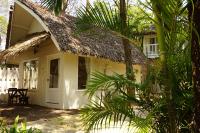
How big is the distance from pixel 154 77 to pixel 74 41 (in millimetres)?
9274

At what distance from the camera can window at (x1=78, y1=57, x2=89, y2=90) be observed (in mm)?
14195

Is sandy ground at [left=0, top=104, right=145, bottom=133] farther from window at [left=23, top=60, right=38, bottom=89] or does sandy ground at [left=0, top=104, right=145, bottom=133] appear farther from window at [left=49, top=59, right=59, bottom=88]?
window at [left=23, top=60, right=38, bottom=89]

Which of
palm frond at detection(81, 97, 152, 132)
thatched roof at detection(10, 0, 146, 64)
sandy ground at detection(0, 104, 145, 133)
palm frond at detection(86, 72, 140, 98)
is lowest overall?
sandy ground at detection(0, 104, 145, 133)

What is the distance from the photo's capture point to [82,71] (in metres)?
14.4

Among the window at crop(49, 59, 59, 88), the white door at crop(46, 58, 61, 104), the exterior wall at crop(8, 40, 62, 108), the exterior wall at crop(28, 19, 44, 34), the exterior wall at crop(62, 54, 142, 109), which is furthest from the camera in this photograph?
the exterior wall at crop(28, 19, 44, 34)

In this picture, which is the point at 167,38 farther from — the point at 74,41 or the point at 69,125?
the point at 74,41

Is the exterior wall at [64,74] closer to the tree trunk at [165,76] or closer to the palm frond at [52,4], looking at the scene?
the palm frond at [52,4]

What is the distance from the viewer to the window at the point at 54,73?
14.2 metres

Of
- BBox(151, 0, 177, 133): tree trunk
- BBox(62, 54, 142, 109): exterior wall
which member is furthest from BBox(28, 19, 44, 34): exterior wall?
BBox(151, 0, 177, 133): tree trunk

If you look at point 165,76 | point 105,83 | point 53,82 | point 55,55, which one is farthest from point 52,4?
point 165,76

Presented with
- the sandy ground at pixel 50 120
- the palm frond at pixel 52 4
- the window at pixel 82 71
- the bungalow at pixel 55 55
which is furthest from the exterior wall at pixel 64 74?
the palm frond at pixel 52 4

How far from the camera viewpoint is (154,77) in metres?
3.94

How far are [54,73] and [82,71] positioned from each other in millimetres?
1267

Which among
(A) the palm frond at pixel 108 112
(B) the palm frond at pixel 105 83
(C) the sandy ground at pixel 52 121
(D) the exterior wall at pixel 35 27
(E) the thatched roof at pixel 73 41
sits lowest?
(C) the sandy ground at pixel 52 121
